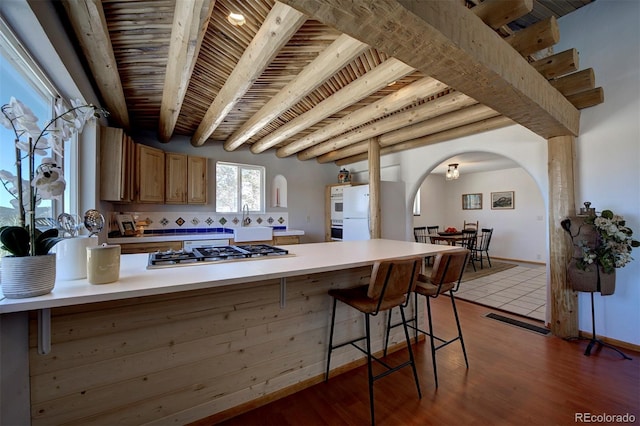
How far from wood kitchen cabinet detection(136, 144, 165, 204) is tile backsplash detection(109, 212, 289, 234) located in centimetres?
51

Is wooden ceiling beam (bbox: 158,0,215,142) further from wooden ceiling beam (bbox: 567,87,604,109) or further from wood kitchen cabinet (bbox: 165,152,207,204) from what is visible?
wooden ceiling beam (bbox: 567,87,604,109)

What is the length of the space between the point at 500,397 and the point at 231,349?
183 cm

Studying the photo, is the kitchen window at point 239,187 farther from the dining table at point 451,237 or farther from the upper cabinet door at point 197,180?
the dining table at point 451,237

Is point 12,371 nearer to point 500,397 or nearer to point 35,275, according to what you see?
point 35,275

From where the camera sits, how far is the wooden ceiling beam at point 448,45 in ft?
3.63

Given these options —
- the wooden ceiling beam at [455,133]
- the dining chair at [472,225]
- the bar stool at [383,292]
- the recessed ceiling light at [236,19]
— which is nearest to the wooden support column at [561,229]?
the wooden ceiling beam at [455,133]

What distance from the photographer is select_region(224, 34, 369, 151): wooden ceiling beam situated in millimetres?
1887

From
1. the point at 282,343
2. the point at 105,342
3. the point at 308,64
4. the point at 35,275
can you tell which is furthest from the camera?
the point at 308,64

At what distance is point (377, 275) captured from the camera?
1.62 m

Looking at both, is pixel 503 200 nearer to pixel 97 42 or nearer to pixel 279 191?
pixel 279 191

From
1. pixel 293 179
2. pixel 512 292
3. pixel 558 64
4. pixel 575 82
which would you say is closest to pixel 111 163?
pixel 293 179

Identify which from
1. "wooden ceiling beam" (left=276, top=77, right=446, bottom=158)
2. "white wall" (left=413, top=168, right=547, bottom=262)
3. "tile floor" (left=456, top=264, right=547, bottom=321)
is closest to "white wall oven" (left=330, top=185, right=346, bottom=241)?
"wooden ceiling beam" (left=276, top=77, right=446, bottom=158)

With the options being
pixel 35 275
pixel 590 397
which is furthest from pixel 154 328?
pixel 590 397

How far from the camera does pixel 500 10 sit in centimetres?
148
